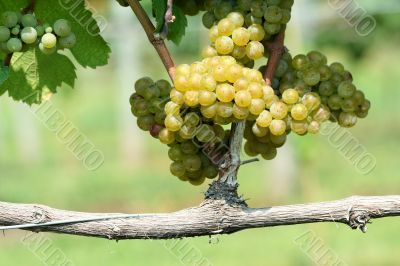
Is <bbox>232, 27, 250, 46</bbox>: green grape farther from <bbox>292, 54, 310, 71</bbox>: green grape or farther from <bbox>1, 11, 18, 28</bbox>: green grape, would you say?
<bbox>1, 11, 18, 28</bbox>: green grape

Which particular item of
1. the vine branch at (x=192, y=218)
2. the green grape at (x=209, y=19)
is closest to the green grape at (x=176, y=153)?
the vine branch at (x=192, y=218)

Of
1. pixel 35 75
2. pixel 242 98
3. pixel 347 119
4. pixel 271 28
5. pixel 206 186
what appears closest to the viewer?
pixel 242 98

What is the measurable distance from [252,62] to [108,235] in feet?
1.17

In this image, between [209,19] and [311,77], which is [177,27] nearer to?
[209,19]

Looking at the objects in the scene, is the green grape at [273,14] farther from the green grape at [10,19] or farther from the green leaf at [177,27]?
the green grape at [10,19]

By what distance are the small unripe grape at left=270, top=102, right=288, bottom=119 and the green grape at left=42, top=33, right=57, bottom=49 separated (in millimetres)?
355

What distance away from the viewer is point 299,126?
139 cm

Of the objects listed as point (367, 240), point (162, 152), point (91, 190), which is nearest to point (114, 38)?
point (162, 152)

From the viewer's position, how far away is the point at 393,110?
1573 cm

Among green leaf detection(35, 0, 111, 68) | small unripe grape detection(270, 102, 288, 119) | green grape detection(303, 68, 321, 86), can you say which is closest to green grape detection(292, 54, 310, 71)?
green grape detection(303, 68, 321, 86)

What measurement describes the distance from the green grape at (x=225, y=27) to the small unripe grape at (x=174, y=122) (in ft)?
0.49

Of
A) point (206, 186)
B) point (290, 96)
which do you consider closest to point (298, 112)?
point (290, 96)

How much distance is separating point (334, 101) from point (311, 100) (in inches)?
2.3

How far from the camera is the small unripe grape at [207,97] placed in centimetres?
128
